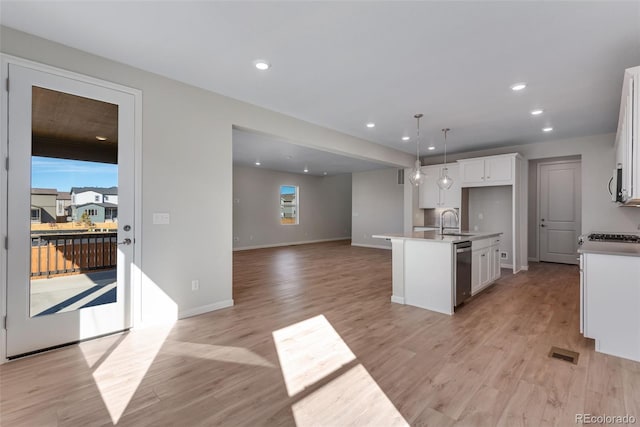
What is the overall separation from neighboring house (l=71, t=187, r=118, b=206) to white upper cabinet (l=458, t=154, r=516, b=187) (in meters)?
6.44

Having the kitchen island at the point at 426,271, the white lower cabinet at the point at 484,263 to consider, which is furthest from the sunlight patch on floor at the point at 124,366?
the white lower cabinet at the point at 484,263

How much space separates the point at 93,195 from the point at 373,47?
118 inches

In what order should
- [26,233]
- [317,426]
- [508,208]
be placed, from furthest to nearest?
[508,208] < [26,233] < [317,426]

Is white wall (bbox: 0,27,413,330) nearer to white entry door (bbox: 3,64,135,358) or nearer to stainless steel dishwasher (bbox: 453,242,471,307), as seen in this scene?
white entry door (bbox: 3,64,135,358)

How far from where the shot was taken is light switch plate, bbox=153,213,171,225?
332 centimetres

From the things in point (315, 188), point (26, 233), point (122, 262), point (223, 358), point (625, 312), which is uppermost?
point (315, 188)

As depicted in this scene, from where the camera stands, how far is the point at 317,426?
1.77m

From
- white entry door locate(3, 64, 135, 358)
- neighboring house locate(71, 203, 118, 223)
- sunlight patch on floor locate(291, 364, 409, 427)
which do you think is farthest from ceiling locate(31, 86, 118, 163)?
sunlight patch on floor locate(291, 364, 409, 427)

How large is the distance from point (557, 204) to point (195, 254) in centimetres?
779

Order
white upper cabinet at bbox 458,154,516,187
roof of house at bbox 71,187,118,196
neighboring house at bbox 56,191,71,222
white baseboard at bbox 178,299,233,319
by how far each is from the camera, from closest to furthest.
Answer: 1. neighboring house at bbox 56,191,71,222
2. roof of house at bbox 71,187,118,196
3. white baseboard at bbox 178,299,233,319
4. white upper cabinet at bbox 458,154,516,187

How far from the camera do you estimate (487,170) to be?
21.1 ft

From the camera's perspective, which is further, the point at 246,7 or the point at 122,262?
the point at 122,262

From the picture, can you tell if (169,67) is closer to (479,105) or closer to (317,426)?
(317,426)

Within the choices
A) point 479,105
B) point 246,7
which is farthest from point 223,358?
point 479,105
